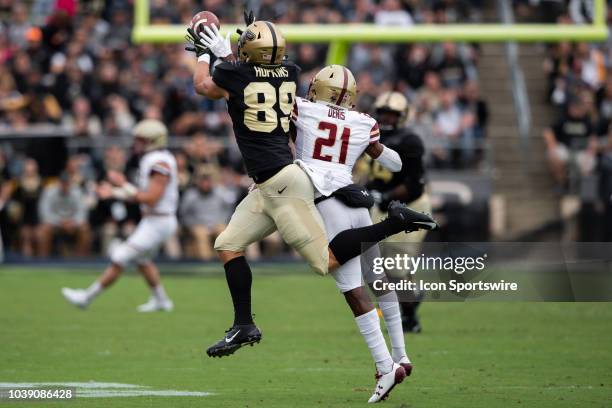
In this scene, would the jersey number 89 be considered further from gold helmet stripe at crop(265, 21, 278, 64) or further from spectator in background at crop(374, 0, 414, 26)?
spectator in background at crop(374, 0, 414, 26)

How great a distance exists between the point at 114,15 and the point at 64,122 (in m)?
1.88

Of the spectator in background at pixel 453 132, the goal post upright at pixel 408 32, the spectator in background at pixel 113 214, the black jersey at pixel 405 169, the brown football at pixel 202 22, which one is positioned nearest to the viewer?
the brown football at pixel 202 22

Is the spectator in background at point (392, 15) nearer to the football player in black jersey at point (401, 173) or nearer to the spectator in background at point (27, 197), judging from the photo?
the football player in black jersey at point (401, 173)

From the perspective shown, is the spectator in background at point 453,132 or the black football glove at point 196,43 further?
the spectator in background at point 453,132

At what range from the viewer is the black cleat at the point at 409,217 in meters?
7.01

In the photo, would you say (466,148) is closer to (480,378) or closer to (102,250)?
(102,250)

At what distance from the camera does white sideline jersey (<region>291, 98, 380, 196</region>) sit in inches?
283

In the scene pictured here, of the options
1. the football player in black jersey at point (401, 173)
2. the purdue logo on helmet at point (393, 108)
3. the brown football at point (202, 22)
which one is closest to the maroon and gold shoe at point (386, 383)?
the brown football at point (202, 22)

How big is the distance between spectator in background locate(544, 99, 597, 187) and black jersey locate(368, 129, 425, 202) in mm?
7785

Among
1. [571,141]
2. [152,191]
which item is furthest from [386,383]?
[571,141]

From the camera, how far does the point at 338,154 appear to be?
724 cm

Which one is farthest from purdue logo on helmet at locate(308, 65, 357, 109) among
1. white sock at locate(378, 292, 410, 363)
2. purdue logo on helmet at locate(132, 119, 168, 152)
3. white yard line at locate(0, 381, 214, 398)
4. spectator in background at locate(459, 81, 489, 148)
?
spectator in background at locate(459, 81, 489, 148)

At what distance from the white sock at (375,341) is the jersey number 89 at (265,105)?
4.00 ft

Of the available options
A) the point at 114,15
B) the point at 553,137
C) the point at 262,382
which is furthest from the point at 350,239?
the point at 114,15
